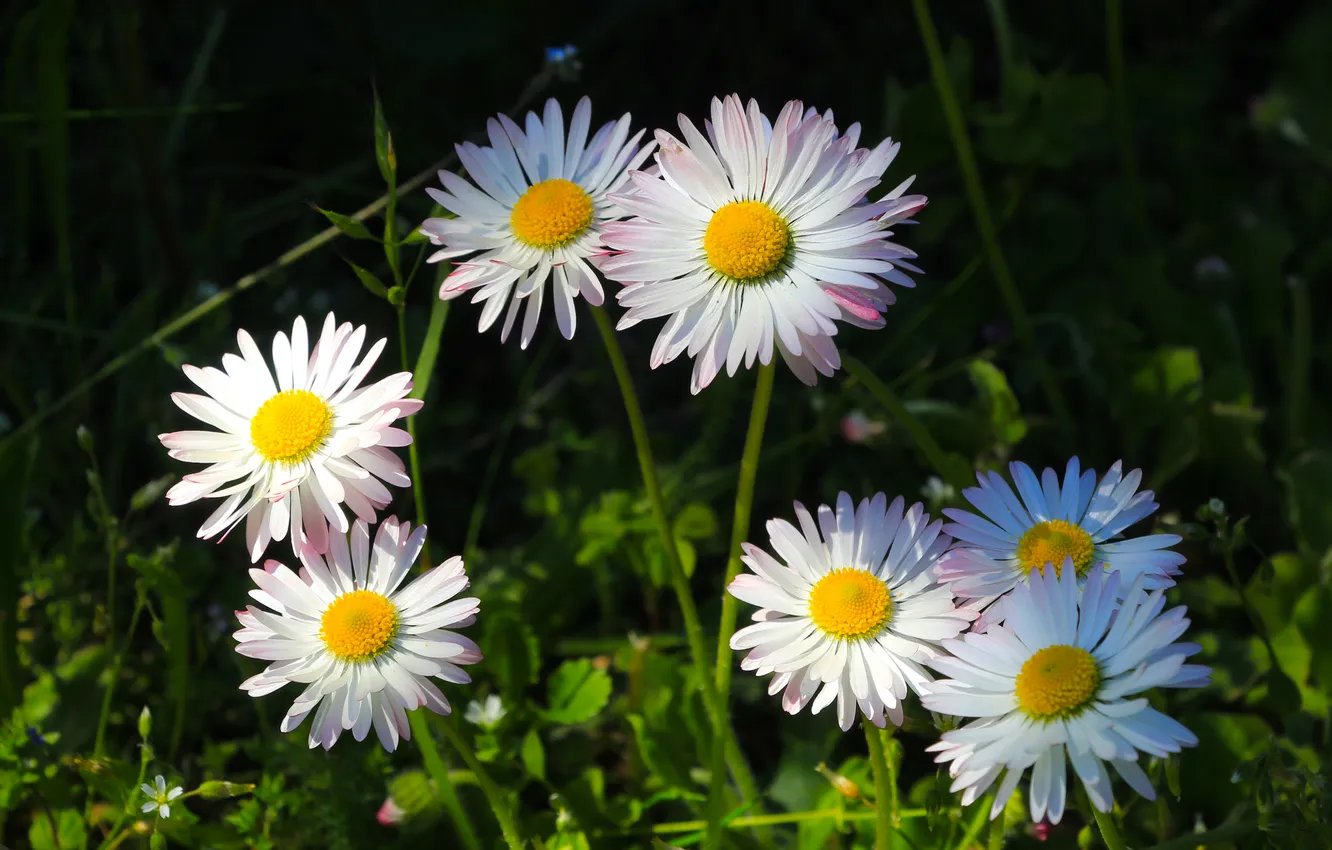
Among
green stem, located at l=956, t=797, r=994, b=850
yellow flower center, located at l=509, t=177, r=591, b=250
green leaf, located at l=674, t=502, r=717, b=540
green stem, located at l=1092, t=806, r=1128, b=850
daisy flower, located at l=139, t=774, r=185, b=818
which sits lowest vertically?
green stem, located at l=1092, t=806, r=1128, b=850

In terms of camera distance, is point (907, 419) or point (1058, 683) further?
point (907, 419)

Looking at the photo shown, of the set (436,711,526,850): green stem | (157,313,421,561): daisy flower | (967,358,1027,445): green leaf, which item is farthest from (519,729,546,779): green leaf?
(967,358,1027,445): green leaf

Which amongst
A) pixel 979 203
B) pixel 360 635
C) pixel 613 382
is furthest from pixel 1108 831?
pixel 613 382

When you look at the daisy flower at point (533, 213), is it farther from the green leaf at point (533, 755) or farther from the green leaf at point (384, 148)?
the green leaf at point (533, 755)

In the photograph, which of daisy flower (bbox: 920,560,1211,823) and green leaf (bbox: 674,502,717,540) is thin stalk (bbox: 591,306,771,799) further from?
green leaf (bbox: 674,502,717,540)

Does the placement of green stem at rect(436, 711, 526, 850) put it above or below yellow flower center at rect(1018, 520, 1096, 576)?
below

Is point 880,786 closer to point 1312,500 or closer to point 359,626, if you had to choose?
point 359,626

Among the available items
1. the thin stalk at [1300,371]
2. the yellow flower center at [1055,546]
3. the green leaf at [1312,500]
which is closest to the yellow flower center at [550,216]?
the yellow flower center at [1055,546]
